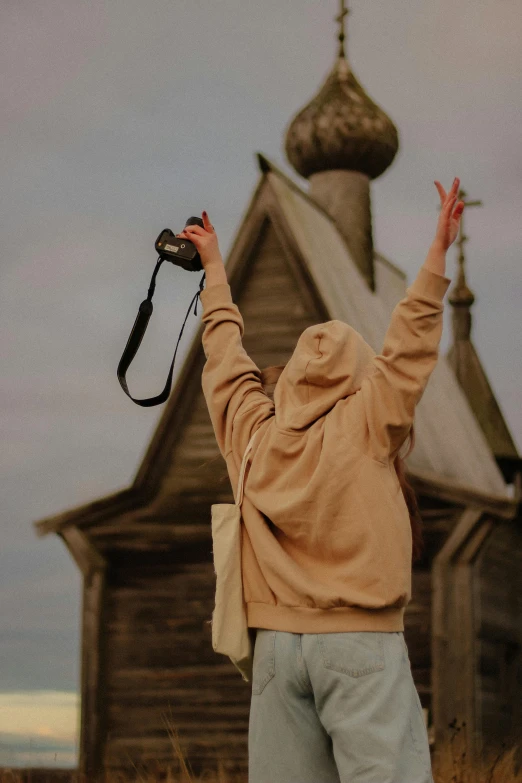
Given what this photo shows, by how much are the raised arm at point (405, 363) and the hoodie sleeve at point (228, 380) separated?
38cm

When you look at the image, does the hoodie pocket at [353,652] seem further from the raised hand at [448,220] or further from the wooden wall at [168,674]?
the wooden wall at [168,674]

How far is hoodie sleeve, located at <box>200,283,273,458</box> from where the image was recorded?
3.17 metres

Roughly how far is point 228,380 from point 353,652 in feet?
2.91

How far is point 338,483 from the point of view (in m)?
2.83

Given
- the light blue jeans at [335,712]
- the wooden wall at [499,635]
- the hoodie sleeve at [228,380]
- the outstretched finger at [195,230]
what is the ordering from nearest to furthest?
the light blue jeans at [335,712], the hoodie sleeve at [228,380], the outstretched finger at [195,230], the wooden wall at [499,635]

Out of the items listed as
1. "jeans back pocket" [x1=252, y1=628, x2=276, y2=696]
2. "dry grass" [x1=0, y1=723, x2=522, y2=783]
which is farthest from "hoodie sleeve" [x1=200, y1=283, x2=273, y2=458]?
"dry grass" [x1=0, y1=723, x2=522, y2=783]

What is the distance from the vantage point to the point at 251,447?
3068mm

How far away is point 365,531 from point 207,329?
2.95 ft

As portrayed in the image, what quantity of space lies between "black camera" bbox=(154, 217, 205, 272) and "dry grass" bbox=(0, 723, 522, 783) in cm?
420

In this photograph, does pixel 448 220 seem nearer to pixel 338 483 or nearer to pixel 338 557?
pixel 338 483

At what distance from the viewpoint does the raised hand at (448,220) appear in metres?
3.03

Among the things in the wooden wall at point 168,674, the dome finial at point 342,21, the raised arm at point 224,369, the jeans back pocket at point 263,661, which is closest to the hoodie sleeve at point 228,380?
the raised arm at point 224,369

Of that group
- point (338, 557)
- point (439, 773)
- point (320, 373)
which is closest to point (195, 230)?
point (320, 373)

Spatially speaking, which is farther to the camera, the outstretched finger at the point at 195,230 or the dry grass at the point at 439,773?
the dry grass at the point at 439,773
